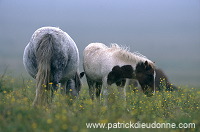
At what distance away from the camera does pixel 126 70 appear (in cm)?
976

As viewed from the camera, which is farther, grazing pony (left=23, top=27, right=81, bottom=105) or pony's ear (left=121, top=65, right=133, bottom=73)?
pony's ear (left=121, top=65, right=133, bottom=73)

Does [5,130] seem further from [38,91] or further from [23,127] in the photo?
[38,91]

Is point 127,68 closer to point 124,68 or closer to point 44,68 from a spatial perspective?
point 124,68

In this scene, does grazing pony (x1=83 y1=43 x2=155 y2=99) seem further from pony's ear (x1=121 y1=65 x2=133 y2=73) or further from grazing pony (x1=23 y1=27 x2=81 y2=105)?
grazing pony (x1=23 y1=27 x2=81 y2=105)

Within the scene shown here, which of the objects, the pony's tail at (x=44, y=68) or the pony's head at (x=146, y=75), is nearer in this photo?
the pony's tail at (x=44, y=68)

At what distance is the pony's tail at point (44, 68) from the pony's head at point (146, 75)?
3.55 m

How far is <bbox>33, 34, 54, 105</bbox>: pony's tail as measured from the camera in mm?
6988

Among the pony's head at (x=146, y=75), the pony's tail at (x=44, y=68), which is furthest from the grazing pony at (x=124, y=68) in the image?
the pony's tail at (x=44, y=68)

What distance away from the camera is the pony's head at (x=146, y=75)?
382 inches

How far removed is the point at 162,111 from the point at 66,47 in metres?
3.09

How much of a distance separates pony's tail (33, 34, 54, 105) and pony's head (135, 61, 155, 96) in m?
3.55

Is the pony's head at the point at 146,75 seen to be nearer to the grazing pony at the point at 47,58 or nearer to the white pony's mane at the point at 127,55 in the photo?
the white pony's mane at the point at 127,55

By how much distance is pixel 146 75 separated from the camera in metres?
9.75

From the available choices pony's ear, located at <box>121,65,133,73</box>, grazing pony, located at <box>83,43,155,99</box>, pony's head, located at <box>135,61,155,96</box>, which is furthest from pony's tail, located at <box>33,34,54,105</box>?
pony's head, located at <box>135,61,155,96</box>
